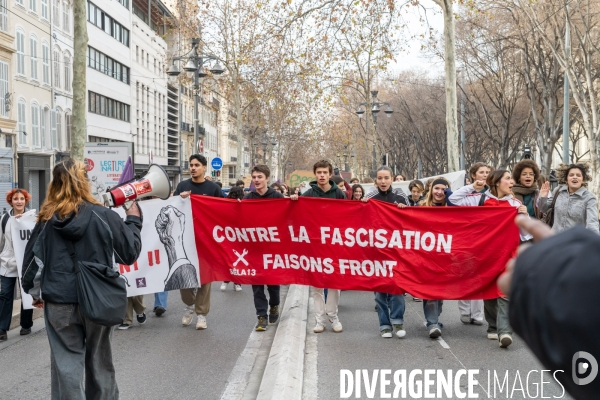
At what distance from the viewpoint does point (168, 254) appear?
872 centimetres

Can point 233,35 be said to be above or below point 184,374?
above

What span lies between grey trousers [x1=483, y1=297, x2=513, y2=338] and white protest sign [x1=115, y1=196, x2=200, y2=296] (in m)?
→ 3.46

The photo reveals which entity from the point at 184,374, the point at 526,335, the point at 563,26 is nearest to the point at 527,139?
the point at 563,26

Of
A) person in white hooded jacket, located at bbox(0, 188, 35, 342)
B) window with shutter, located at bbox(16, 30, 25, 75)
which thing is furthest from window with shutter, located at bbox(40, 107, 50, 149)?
person in white hooded jacket, located at bbox(0, 188, 35, 342)

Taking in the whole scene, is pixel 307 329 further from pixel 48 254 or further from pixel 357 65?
pixel 357 65

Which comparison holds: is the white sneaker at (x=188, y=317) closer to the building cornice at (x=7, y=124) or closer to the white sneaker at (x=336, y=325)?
the white sneaker at (x=336, y=325)

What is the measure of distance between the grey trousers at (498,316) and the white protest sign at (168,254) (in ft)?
11.3

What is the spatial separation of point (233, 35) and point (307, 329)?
34.2m

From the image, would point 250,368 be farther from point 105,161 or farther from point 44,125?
point 44,125

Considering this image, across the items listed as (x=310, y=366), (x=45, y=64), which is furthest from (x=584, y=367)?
(x=45, y=64)

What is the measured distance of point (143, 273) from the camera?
8695mm

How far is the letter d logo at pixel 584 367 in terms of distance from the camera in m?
1.10

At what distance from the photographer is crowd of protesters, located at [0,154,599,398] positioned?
4516 mm

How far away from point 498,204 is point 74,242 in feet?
16.3
